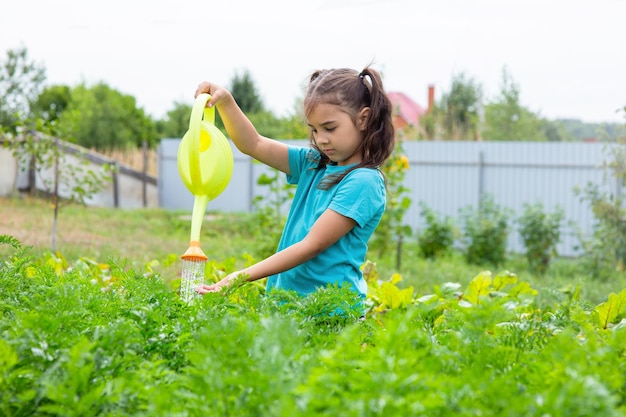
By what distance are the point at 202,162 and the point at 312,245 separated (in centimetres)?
42

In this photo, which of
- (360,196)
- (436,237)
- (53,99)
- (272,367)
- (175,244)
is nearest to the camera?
(272,367)

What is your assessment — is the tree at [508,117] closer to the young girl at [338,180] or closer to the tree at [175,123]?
the tree at [175,123]

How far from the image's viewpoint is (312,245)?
2275 millimetres

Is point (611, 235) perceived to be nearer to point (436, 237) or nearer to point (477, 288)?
point (436, 237)

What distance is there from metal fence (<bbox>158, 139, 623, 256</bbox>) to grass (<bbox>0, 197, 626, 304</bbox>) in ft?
7.65

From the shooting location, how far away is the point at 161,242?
363 inches

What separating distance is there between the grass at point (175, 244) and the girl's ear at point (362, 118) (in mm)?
1717

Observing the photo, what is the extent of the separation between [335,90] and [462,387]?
1.52 meters

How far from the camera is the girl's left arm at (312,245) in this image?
2176mm

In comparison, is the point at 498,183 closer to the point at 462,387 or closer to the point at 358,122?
the point at 358,122

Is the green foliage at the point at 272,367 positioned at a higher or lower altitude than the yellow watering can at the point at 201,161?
lower

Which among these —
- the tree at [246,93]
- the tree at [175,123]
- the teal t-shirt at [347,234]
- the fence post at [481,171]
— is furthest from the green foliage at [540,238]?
the tree at [246,93]

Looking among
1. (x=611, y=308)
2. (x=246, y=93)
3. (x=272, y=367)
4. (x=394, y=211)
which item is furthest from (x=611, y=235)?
(x=246, y=93)

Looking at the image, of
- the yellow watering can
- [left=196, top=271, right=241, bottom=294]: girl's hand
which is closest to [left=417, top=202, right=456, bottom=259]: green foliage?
the yellow watering can
